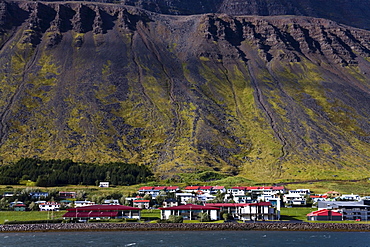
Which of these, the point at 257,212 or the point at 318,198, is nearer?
the point at 257,212

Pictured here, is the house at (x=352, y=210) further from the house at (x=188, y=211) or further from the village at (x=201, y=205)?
the house at (x=188, y=211)

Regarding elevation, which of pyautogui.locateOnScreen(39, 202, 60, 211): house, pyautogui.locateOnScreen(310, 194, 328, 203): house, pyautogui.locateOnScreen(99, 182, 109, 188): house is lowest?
pyautogui.locateOnScreen(39, 202, 60, 211): house

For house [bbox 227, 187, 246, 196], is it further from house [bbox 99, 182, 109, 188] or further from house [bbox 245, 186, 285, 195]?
house [bbox 99, 182, 109, 188]

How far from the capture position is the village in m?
126

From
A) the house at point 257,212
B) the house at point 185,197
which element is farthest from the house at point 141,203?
the house at point 257,212

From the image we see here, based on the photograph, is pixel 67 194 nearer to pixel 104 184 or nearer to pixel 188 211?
pixel 104 184

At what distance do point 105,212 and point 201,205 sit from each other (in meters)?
22.8

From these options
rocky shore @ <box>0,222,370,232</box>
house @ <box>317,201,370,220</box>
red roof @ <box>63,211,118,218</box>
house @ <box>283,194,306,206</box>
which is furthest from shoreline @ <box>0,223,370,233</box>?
house @ <box>283,194,306,206</box>

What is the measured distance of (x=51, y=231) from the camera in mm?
117562

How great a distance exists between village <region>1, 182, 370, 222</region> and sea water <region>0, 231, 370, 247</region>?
12.3 metres

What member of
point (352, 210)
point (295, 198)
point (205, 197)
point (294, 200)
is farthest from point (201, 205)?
point (295, 198)

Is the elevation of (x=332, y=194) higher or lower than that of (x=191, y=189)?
lower

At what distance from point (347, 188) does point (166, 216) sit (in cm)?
9399

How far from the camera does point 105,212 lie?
12725 cm
